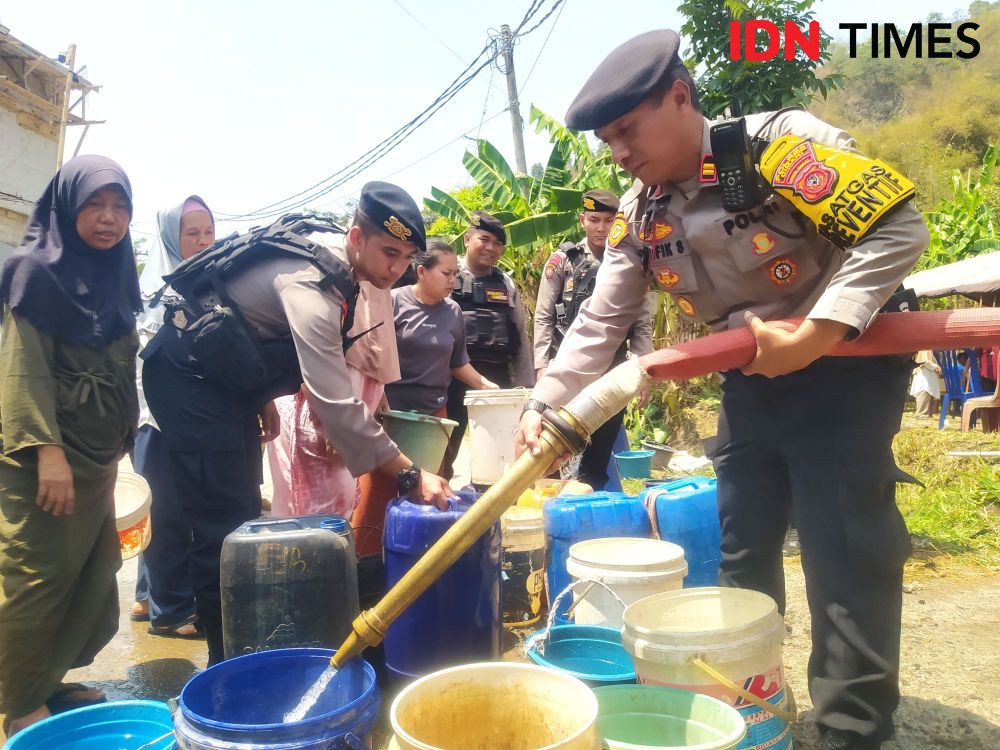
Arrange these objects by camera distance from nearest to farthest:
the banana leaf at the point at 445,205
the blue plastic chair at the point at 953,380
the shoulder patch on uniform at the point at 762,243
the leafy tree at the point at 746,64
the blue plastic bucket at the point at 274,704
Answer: the blue plastic bucket at the point at 274,704 < the shoulder patch on uniform at the point at 762,243 < the leafy tree at the point at 746,64 < the blue plastic chair at the point at 953,380 < the banana leaf at the point at 445,205

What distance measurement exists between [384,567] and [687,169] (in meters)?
1.89

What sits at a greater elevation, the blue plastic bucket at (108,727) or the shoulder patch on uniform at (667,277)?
the shoulder patch on uniform at (667,277)

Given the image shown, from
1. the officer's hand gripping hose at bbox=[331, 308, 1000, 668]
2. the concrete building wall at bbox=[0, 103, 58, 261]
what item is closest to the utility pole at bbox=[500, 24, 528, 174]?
the concrete building wall at bbox=[0, 103, 58, 261]

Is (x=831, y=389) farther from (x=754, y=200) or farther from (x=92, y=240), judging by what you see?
(x=92, y=240)

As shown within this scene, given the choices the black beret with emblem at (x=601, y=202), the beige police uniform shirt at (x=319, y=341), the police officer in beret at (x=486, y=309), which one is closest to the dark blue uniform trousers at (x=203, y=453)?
the beige police uniform shirt at (x=319, y=341)

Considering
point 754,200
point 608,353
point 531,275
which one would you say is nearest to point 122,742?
point 608,353

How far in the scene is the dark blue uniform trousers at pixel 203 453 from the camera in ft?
9.38

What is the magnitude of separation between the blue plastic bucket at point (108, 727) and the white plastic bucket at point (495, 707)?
0.67 meters

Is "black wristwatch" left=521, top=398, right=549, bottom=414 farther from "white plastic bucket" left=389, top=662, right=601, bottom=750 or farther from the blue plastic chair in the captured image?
the blue plastic chair

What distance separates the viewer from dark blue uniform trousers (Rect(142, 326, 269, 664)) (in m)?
2.86

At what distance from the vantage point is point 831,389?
6.43ft

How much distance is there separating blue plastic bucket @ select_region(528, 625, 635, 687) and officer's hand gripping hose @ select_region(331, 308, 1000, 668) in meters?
0.67

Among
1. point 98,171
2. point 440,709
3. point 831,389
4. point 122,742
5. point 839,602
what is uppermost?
point 98,171

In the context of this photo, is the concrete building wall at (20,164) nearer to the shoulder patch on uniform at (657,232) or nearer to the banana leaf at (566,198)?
the banana leaf at (566,198)
